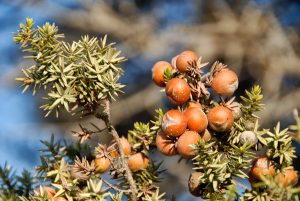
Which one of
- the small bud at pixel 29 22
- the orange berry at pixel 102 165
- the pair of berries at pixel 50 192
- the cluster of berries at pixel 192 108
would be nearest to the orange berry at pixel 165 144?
the cluster of berries at pixel 192 108

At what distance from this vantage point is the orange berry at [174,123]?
101 cm

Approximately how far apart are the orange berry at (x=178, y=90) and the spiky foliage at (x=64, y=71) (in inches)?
3.8

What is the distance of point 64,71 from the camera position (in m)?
0.97

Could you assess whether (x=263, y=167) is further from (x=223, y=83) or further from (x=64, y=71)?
(x=64, y=71)

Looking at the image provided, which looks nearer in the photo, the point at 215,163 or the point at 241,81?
the point at 215,163

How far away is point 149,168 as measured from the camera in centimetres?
110

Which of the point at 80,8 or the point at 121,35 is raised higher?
the point at 80,8

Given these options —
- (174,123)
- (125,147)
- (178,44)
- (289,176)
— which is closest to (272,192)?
(289,176)

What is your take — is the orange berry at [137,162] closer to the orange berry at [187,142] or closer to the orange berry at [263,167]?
the orange berry at [187,142]

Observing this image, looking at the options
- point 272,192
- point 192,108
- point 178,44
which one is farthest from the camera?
point 178,44

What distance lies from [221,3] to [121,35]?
92cm

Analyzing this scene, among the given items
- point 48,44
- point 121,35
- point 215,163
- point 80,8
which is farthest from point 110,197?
point 80,8

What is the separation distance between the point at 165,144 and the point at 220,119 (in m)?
0.14

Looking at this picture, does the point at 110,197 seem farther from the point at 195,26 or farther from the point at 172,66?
the point at 195,26
